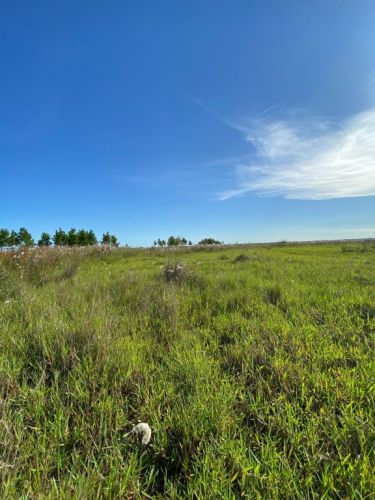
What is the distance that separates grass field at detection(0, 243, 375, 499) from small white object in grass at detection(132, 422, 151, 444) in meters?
0.05

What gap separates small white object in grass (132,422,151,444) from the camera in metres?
1.43

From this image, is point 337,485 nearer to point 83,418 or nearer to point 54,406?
point 83,418

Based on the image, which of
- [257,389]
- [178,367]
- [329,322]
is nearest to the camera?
[257,389]

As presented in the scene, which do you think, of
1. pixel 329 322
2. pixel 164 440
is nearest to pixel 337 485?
pixel 164 440

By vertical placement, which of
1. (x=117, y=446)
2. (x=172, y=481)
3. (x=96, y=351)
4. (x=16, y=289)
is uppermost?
(x=16, y=289)

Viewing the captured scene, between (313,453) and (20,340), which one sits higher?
(20,340)

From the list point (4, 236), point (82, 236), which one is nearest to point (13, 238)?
point (4, 236)

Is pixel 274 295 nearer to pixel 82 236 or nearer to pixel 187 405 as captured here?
pixel 187 405

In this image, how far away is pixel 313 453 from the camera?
4.41 feet

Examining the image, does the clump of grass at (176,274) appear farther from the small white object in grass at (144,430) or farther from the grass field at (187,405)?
the small white object in grass at (144,430)

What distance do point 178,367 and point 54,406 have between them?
944mm

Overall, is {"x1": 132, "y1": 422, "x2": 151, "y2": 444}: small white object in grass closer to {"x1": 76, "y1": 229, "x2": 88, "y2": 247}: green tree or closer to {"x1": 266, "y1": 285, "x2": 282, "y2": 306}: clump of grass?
{"x1": 266, "y1": 285, "x2": 282, "y2": 306}: clump of grass

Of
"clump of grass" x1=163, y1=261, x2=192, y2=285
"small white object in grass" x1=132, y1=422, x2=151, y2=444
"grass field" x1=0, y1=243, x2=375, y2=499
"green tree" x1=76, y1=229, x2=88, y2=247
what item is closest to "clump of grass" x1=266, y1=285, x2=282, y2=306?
A: "grass field" x1=0, y1=243, x2=375, y2=499

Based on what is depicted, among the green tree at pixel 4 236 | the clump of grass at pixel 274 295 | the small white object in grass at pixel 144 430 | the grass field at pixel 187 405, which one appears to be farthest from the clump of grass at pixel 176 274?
the green tree at pixel 4 236
